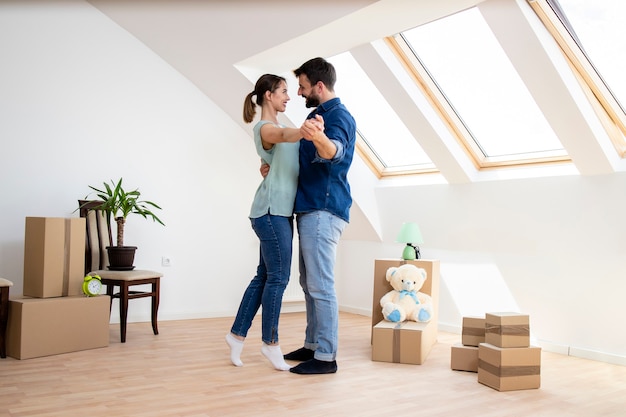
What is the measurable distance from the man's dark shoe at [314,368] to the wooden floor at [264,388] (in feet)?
0.12

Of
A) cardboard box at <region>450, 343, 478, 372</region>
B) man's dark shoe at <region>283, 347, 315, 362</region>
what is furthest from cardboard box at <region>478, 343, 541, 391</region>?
man's dark shoe at <region>283, 347, 315, 362</region>

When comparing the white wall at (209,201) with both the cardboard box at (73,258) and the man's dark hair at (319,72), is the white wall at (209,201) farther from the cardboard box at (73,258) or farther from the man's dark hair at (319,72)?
the man's dark hair at (319,72)

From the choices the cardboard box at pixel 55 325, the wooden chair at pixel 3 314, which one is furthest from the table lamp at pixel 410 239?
the wooden chair at pixel 3 314

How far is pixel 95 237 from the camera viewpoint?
13.7ft

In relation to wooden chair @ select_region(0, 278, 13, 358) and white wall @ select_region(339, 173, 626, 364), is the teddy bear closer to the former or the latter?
white wall @ select_region(339, 173, 626, 364)

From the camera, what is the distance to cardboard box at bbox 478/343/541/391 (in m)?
2.78

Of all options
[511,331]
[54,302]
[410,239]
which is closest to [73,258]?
[54,302]

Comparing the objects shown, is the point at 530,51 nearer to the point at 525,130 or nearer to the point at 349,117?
the point at 525,130

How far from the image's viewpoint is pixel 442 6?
3.46 meters

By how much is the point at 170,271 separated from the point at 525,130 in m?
2.93

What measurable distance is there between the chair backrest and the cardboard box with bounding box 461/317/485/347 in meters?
2.40

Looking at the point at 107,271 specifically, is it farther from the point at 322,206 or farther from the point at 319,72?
the point at 319,72

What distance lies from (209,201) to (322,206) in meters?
2.44

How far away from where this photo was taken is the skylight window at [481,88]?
388cm
